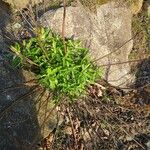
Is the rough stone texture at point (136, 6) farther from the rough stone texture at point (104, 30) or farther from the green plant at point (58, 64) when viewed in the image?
the green plant at point (58, 64)

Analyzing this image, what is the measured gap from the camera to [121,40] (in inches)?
210

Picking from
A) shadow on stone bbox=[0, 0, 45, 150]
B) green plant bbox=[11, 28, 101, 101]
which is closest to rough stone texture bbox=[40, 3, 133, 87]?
green plant bbox=[11, 28, 101, 101]

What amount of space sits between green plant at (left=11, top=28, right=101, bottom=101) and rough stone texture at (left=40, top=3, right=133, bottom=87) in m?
0.53

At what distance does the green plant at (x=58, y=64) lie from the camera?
4176 millimetres

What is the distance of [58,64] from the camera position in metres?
→ 4.20

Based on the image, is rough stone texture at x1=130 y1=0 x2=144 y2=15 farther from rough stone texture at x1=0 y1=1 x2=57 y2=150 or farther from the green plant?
rough stone texture at x1=0 y1=1 x2=57 y2=150

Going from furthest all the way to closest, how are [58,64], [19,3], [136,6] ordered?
[136,6] → [19,3] → [58,64]

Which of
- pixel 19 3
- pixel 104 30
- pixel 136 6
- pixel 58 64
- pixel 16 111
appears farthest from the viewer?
pixel 136 6

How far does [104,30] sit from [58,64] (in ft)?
4.20

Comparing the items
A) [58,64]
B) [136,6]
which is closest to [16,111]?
[58,64]

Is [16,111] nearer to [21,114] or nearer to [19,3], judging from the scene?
[21,114]

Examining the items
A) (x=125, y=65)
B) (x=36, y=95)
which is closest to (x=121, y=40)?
(x=125, y=65)

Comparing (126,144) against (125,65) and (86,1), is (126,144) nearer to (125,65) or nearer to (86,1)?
(125,65)

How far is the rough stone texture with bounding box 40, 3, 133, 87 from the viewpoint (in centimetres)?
497
